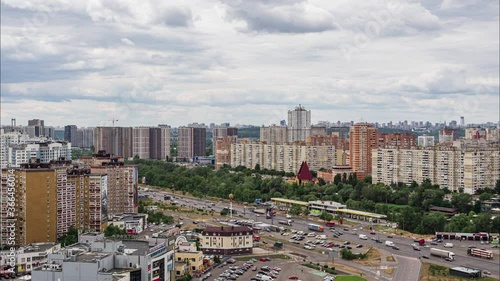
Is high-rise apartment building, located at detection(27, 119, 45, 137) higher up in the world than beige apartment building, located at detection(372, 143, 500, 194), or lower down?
higher up

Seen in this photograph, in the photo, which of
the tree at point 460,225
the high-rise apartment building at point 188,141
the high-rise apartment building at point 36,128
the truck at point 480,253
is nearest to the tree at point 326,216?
the tree at point 460,225

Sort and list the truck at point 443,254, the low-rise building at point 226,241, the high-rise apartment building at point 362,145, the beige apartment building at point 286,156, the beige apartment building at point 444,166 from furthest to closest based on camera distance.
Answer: the beige apartment building at point 286,156, the high-rise apartment building at point 362,145, the beige apartment building at point 444,166, the low-rise building at point 226,241, the truck at point 443,254

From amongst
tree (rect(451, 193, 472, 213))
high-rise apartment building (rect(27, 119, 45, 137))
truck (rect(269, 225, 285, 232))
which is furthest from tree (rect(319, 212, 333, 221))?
high-rise apartment building (rect(27, 119, 45, 137))

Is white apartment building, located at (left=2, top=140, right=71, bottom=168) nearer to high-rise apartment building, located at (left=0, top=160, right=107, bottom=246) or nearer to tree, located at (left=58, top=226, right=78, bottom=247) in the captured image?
high-rise apartment building, located at (left=0, top=160, right=107, bottom=246)

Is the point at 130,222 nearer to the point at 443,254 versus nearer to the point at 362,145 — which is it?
the point at 443,254

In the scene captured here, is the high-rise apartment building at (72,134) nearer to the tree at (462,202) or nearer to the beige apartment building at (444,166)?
the beige apartment building at (444,166)
